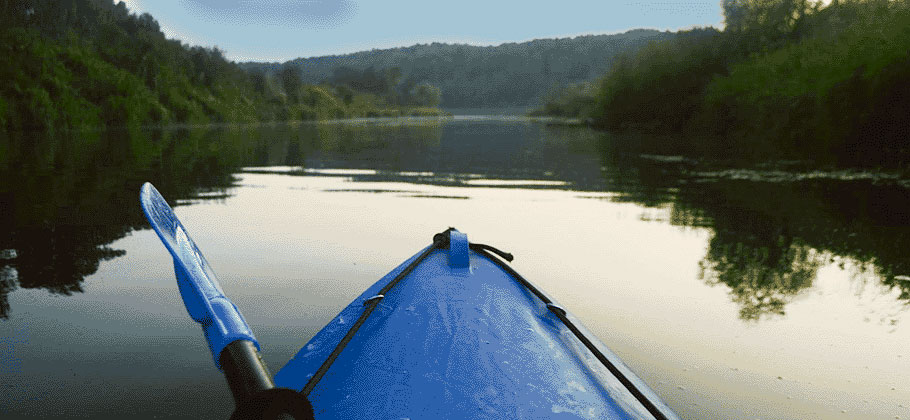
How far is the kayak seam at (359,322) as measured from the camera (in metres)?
2.54

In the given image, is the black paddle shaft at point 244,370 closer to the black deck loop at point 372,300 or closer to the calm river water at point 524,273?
the black deck loop at point 372,300

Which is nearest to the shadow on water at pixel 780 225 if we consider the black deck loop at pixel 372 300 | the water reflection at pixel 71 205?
the black deck loop at pixel 372 300

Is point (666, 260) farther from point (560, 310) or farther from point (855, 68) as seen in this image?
point (855, 68)

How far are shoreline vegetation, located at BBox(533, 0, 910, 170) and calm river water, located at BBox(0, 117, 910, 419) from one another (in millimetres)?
5903

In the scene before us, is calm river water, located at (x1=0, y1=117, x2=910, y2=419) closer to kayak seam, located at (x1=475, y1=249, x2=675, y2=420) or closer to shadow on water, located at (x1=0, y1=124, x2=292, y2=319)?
shadow on water, located at (x1=0, y1=124, x2=292, y2=319)

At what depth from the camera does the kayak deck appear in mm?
A: 2354

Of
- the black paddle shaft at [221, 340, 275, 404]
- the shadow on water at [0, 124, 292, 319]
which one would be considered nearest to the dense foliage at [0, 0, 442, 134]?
the shadow on water at [0, 124, 292, 319]

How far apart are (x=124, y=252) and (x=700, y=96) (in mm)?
45363

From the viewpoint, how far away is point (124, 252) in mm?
7105

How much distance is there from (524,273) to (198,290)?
4.88 m

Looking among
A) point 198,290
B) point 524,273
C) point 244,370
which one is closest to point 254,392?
point 244,370

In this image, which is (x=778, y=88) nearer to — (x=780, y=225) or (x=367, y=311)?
(x=780, y=225)

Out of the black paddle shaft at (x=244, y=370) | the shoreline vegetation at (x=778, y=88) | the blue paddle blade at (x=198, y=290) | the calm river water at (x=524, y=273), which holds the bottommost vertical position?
the calm river water at (x=524, y=273)

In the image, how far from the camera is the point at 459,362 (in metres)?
2.62
